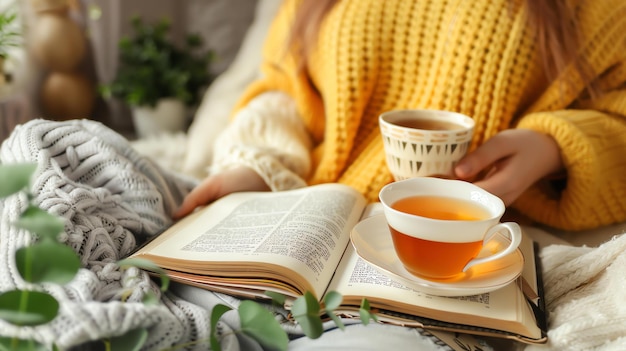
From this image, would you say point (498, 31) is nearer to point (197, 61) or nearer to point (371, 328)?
point (371, 328)

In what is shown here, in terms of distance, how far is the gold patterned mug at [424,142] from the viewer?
0.63 metres

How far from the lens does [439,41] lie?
34.0 inches

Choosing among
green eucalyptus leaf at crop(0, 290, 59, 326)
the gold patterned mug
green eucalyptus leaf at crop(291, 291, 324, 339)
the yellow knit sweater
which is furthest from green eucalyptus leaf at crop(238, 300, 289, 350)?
the yellow knit sweater

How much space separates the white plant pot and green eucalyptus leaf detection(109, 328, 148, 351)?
1199mm

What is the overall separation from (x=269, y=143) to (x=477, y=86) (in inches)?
13.8

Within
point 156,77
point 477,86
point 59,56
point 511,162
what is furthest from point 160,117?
point 511,162

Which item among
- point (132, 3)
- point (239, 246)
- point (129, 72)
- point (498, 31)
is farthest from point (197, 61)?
point (239, 246)

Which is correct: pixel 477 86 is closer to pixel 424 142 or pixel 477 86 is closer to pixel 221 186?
pixel 424 142

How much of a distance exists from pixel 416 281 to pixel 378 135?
0.44m

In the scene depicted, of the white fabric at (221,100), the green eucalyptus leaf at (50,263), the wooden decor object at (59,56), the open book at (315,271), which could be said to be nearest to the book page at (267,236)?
the open book at (315,271)

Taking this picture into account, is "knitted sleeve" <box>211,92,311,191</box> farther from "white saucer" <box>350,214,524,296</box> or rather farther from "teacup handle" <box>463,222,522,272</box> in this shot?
"teacup handle" <box>463,222,522,272</box>

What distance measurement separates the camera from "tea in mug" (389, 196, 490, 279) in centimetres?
50

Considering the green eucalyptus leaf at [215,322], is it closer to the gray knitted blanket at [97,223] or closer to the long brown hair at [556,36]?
the gray knitted blanket at [97,223]

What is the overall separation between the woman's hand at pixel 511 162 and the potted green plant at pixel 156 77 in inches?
41.4
